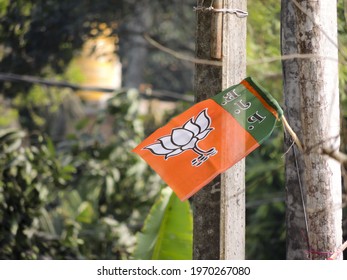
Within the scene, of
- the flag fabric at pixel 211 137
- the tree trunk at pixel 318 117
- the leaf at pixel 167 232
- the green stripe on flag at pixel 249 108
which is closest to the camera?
the flag fabric at pixel 211 137

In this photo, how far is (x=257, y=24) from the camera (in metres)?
9.34

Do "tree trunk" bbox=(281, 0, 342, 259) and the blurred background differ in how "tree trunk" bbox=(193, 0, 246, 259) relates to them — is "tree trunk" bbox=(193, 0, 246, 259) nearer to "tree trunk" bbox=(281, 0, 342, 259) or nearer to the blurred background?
"tree trunk" bbox=(281, 0, 342, 259)

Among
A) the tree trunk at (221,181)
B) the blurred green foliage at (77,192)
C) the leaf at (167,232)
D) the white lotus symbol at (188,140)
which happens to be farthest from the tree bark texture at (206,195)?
the blurred green foliage at (77,192)

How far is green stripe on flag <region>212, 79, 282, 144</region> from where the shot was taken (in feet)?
14.0

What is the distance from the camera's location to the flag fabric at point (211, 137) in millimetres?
4156

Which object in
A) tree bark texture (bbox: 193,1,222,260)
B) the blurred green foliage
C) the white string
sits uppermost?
the white string

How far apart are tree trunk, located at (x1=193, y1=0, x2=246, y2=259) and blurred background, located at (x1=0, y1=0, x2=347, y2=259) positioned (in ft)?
4.99

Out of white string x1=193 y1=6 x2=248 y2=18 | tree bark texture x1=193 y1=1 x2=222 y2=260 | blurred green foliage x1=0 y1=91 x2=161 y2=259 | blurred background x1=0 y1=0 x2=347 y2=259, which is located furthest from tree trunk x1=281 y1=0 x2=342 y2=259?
blurred green foliage x1=0 y1=91 x2=161 y2=259

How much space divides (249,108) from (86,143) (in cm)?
589

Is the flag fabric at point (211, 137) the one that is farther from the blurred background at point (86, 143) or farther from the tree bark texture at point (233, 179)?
the blurred background at point (86, 143)

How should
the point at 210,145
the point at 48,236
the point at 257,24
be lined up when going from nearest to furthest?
the point at 210,145 < the point at 48,236 < the point at 257,24

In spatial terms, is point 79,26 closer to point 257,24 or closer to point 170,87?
point 257,24
